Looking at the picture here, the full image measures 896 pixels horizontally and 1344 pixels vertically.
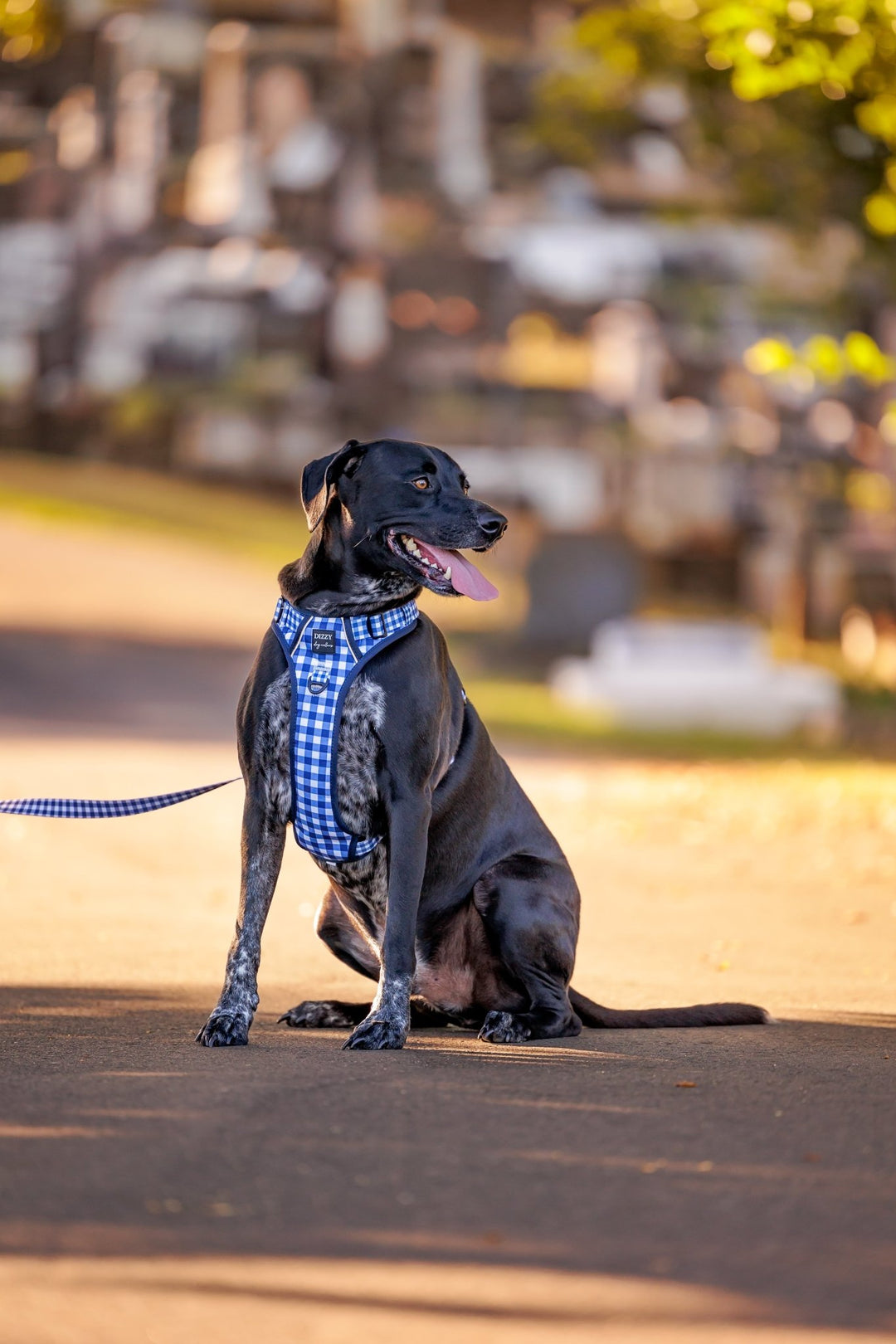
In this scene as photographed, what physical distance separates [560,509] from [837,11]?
59.4ft

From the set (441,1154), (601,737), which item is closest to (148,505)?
(601,737)

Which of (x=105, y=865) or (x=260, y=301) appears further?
(x=260, y=301)

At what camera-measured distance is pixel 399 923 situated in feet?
16.2

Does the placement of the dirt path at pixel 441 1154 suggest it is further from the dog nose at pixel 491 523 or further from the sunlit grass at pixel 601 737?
the sunlit grass at pixel 601 737

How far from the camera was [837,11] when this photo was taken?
1054cm

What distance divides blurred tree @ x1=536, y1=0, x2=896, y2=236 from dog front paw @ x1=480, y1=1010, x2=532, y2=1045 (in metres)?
7.33

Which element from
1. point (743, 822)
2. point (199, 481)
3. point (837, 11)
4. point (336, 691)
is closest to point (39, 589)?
point (199, 481)

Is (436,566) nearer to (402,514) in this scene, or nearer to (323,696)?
(402,514)

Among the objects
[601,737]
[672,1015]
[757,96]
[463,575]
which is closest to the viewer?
[463,575]

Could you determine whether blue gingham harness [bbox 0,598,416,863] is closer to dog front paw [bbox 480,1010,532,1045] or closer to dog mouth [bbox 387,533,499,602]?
dog mouth [bbox 387,533,499,602]

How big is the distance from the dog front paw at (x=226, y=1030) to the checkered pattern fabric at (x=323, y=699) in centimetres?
52

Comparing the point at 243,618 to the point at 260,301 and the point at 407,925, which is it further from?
the point at 407,925

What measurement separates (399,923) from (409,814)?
0.31m

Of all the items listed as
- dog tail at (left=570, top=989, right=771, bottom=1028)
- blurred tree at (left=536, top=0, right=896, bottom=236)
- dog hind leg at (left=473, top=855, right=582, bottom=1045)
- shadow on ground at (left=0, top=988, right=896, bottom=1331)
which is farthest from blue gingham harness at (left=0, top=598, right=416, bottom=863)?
blurred tree at (left=536, top=0, right=896, bottom=236)
